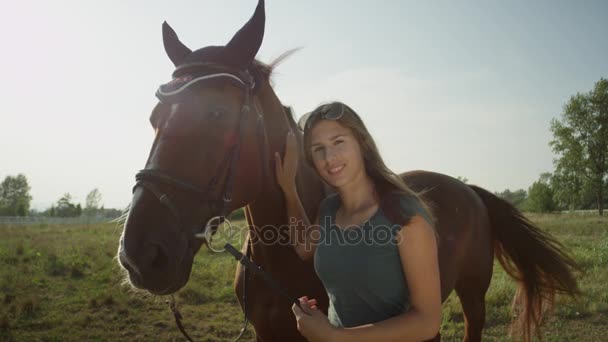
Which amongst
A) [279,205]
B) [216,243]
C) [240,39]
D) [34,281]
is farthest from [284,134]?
[34,281]

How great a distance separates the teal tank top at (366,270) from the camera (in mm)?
1555

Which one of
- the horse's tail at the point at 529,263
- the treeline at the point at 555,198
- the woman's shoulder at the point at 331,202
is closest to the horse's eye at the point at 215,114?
the woman's shoulder at the point at 331,202

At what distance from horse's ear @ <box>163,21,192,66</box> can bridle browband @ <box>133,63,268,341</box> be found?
1.65ft

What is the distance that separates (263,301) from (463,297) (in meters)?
2.64

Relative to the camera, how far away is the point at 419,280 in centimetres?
141

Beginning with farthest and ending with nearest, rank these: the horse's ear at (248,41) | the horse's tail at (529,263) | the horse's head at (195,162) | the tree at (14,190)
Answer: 1. the tree at (14,190)
2. the horse's tail at (529,263)
3. the horse's ear at (248,41)
4. the horse's head at (195,162)

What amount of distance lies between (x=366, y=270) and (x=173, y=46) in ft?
6.89

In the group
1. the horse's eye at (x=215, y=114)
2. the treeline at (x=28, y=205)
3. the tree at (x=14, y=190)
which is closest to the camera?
the horse's eye at (x=215, y=114)

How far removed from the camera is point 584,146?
103 ft

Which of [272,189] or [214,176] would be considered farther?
[272,189]

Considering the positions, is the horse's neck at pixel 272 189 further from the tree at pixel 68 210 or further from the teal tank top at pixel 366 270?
the tree at pixel 68 210

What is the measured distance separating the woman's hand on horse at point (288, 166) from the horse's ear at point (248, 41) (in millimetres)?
588

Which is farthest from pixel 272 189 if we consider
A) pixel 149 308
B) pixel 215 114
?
pixel 149 308

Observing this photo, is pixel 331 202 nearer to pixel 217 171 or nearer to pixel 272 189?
pixel 272 189
